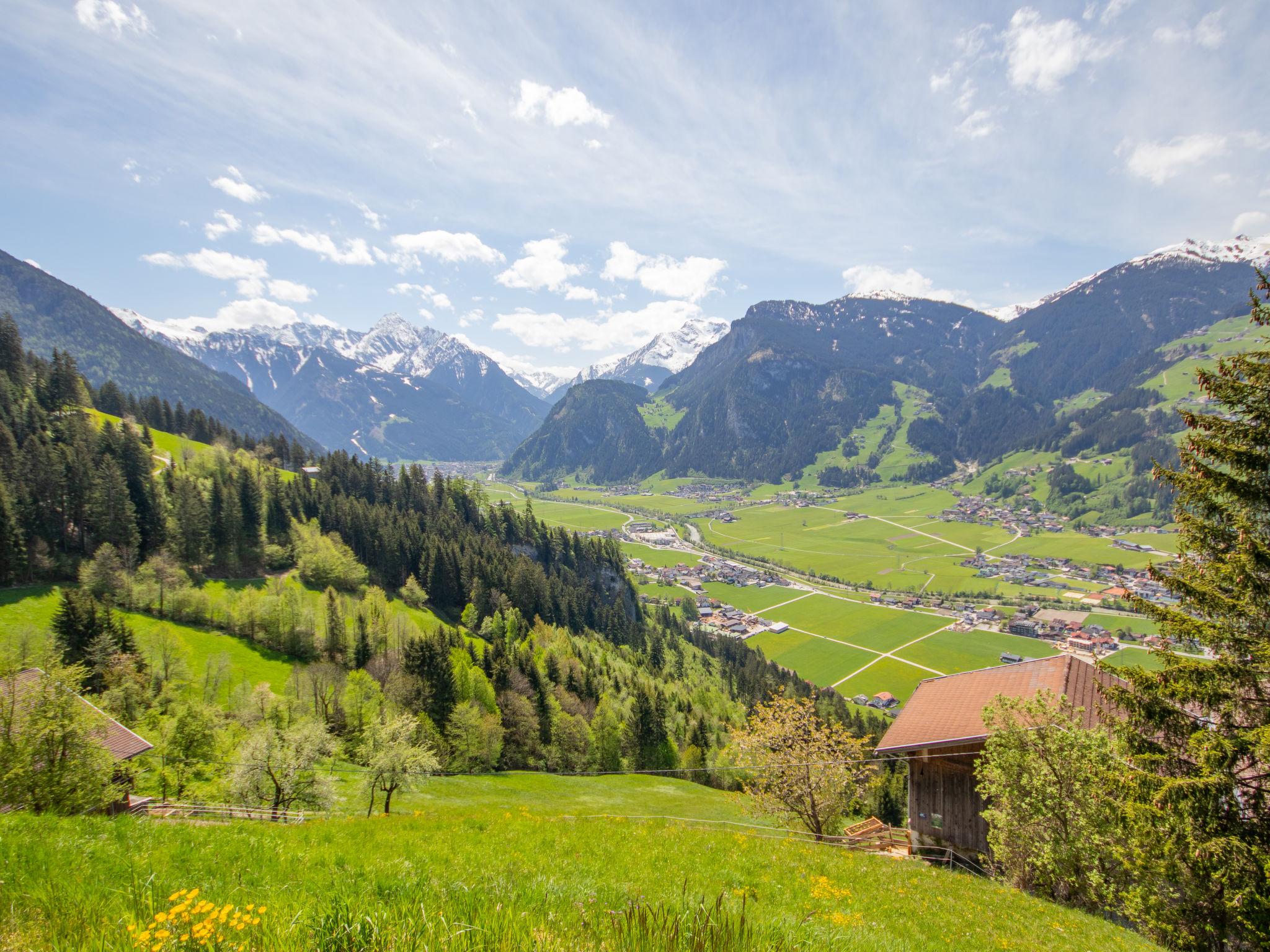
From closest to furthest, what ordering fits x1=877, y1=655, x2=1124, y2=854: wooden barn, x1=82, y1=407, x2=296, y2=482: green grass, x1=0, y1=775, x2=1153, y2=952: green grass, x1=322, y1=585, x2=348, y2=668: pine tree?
x1=0, y1=775, x2=1153, y2=952: green grass < x1=877, y1=655, x2=1124, y2=854: wooden barn < x1=322, y1=585, x2=348, y2=668: pine tree < x1=82, y1=407, x2=296, y2=482: green grass

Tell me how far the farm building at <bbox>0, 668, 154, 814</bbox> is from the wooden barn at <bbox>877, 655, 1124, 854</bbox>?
39.1 metres

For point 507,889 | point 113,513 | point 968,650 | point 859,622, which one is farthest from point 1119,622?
point 113,513

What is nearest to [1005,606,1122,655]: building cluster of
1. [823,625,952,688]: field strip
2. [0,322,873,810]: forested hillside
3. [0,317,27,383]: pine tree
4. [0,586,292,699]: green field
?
[823,625,952,688]: field strip

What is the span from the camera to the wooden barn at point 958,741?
1009 inches

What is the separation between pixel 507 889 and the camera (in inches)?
228

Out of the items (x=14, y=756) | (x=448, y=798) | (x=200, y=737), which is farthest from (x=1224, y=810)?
(x=200, y=737)

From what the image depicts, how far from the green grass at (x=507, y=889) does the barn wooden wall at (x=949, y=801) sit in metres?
7.73

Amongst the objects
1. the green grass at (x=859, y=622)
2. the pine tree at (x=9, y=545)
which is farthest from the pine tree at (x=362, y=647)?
the green grass at (x=859, y=622)

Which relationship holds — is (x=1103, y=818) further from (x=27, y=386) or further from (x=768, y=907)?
(x=27, y=386)

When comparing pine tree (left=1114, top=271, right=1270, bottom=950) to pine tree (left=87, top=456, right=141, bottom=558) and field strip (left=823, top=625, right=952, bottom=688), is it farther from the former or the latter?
field strip (left=823, top=625, right=952, bottom=688)

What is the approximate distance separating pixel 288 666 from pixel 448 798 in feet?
120

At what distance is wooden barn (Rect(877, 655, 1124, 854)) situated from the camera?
25625 millimetres

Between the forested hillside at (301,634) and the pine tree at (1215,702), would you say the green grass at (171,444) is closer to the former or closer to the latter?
the forested hillside at (301,634)

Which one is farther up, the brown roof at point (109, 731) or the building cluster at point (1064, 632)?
the brown roof at point (109, 731)
